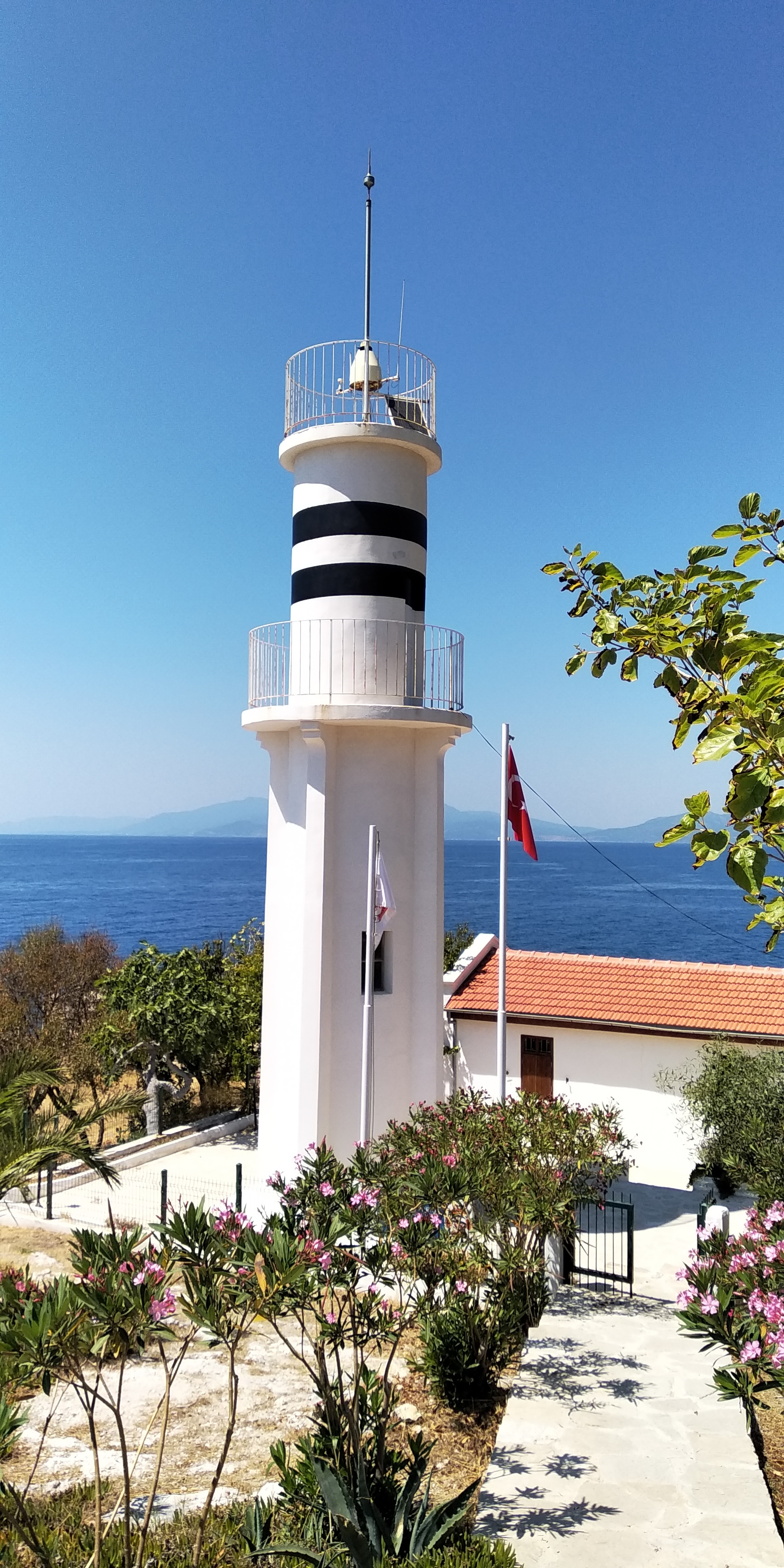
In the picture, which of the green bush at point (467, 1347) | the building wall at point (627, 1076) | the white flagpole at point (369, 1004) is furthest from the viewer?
the building wall at point (627, 1076)

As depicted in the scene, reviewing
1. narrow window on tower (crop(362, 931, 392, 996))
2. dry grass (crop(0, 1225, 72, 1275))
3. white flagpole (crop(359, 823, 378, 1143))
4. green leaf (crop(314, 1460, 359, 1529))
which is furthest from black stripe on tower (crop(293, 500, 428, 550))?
green leaf (crop(314, 1460, 359, 1529))

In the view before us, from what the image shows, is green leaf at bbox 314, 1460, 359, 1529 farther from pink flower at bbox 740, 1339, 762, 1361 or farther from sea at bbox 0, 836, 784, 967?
sea at bbox 0, 836, 784, 967

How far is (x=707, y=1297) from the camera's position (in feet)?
23.1

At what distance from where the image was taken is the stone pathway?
24.0ft

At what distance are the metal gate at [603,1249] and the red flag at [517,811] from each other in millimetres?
5008

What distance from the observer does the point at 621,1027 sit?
20.0 m

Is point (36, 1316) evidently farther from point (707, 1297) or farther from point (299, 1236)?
point (707, 1297)

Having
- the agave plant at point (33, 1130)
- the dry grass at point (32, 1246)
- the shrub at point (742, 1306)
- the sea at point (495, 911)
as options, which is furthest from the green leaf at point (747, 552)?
the sea at point (495, 911)

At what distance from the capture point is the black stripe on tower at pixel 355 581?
53.2 feet

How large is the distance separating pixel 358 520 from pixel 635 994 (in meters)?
11.3

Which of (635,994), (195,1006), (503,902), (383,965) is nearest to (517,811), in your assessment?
(503,902)

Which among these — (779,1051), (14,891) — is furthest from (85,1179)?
(14,891)

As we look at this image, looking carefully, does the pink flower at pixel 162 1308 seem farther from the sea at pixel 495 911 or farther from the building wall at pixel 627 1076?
the sea at pixel 495 911

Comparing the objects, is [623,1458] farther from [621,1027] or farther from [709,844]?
[621,1027]
